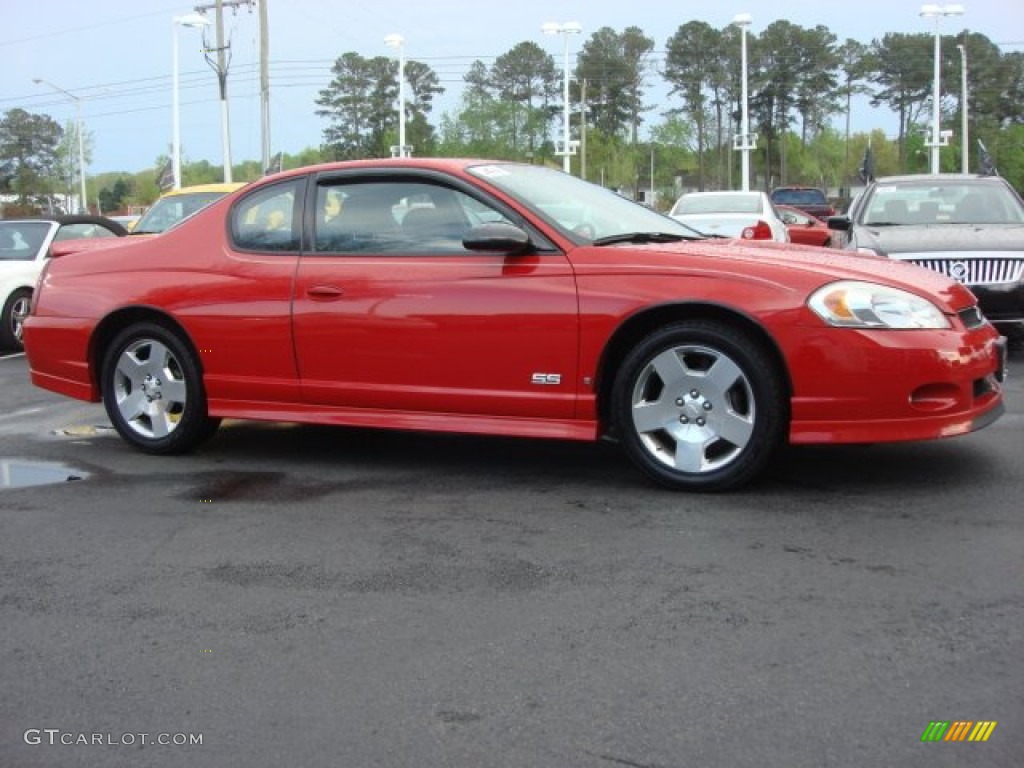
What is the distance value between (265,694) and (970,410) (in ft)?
10.3

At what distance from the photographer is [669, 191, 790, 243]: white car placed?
12.8 m

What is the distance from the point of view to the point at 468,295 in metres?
5.04

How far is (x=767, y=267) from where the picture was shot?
4.66m

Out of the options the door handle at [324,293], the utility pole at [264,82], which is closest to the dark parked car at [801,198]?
the utility pole at [264,82]

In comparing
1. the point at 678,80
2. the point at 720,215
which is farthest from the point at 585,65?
the point at 720,215

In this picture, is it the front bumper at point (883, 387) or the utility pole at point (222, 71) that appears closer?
the front bumper at point (883, 387)

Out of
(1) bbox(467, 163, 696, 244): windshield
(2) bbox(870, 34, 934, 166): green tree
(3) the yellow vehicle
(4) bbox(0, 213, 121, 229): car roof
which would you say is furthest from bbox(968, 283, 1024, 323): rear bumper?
(2) bbox(870, 34, 934, 166): green tree

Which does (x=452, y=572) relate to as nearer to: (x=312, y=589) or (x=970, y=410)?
(x=312, y=589)

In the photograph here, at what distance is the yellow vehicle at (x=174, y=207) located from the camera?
12.0 metres

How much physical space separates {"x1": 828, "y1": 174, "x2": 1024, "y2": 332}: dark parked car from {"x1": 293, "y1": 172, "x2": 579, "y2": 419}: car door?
14.5ft

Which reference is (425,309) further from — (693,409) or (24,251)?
(24,251)

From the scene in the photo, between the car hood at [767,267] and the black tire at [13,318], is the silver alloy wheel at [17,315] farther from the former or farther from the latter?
the car hood at [767,267]

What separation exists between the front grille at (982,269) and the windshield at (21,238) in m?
9.03

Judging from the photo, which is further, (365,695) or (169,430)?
(169,430)
